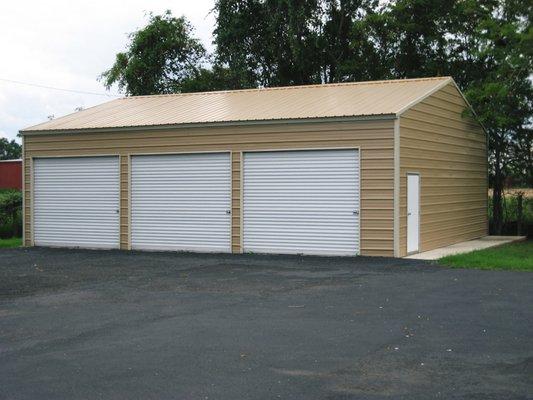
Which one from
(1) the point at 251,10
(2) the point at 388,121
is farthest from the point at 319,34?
(2) the point at 388,121

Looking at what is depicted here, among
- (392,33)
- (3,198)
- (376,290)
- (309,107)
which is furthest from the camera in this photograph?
(392,33)

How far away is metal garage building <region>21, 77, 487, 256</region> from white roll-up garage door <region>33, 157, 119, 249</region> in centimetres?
3

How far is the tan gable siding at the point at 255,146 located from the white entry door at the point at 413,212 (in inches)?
30.2

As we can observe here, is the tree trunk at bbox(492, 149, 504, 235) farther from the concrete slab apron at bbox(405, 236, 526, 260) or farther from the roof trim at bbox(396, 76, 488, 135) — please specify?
the concrete slab apron at bbox(405, 236, 526, 260)

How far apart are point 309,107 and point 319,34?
1416 cm

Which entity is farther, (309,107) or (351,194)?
(309,107)

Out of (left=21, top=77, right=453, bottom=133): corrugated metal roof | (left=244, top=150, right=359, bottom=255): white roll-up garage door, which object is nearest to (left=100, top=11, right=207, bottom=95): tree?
(left=21, top=77, right=453, bottom=133): corrugated metal roof

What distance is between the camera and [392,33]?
28141mm

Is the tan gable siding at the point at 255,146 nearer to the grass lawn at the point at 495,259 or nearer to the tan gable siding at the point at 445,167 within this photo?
the tan gable siding at the point at 445,167

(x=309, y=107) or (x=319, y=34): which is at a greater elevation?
(x=319, y=34)

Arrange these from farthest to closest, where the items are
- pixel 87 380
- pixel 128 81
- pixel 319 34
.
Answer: pixel 128 81
pixel 319 34
pixel 87 380

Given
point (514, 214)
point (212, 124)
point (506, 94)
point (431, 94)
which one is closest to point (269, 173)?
point (212, 124)

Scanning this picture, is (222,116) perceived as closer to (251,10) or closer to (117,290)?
(117,290)

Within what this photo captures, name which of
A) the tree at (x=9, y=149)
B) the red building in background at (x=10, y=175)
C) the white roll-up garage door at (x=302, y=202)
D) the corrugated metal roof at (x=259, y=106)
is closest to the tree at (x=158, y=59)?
the red building in background at (x=10, y=175)
